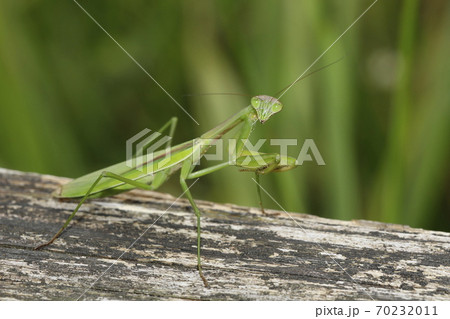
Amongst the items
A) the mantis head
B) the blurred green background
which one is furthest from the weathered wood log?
the blurred green background

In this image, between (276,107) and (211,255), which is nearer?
(211,255)

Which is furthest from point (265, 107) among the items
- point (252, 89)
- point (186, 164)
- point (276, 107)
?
point (252, 89)

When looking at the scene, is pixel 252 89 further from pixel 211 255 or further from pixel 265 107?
pixel 211 255

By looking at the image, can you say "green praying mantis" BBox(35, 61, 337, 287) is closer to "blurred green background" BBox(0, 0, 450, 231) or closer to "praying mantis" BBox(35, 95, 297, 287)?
"praying mantis" BBox(35, 95, 297, 287)

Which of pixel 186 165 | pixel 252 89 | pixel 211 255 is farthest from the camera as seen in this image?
pixel 252 89

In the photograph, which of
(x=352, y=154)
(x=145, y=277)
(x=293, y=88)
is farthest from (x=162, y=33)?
(x=145, y=277)

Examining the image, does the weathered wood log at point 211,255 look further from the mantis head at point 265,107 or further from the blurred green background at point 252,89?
the blurred green background at point 252,89
